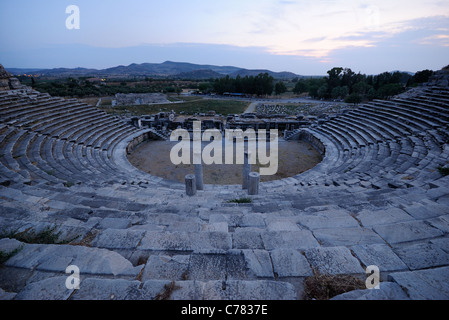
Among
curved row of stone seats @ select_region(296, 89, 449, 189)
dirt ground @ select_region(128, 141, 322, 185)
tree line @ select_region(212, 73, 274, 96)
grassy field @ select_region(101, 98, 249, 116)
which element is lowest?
dirt ground @ select_region(128, 141, 322, 185)

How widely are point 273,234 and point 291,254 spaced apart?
0.80 metres

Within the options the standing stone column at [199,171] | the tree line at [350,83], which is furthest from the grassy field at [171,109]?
the tree line at [350,83]

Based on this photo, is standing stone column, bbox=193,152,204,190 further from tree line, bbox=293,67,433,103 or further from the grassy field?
tree line, bbox=293,67,433,103

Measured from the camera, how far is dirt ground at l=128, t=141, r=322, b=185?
13375 mm

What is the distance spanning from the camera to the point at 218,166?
14906 millimetres

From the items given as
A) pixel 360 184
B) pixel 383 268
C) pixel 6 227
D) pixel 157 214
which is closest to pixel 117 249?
pixel 157 214

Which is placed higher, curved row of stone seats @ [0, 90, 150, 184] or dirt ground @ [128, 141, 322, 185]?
curved row of stone seats @ [0, 90, 150, 184]

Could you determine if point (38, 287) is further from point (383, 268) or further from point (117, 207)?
point (383, 268)

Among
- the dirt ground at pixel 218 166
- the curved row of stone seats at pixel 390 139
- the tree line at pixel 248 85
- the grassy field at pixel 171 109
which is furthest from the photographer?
the tree line at pixel 248 85

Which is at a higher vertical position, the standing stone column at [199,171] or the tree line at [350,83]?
the tree line at [350,83]

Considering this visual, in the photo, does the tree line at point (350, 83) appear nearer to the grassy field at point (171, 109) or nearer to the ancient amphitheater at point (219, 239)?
the grassy field at point (171, 109)

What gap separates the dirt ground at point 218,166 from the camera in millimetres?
13375

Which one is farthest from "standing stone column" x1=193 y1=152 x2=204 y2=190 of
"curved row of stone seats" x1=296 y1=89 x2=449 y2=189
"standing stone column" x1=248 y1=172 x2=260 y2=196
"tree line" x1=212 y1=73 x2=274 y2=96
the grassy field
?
"tree line" x1=212 y1=73 x2=274 y2=96

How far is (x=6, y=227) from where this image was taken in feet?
13.4
